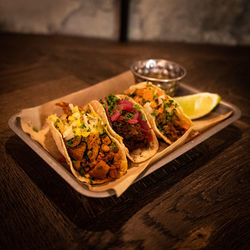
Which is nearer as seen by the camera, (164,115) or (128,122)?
(128,122)

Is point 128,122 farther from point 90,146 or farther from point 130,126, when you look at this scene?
point 90,146

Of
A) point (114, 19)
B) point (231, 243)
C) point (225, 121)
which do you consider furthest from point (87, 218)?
point (114, 19)

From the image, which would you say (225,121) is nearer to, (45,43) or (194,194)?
(194,194)

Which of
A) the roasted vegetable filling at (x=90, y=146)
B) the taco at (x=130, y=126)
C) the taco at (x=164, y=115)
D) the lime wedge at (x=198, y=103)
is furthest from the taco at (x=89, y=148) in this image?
the lime wedge at (x=198, y=103)

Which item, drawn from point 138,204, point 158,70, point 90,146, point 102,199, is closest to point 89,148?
point 90,146

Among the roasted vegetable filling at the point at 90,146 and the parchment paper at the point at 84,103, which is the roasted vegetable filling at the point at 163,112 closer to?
the parchment paper at the point at 84,103

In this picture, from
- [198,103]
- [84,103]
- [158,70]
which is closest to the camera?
[84,103]
